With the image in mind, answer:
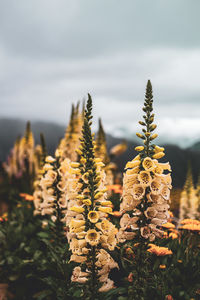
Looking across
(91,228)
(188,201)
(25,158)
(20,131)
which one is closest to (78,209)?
(91,228)

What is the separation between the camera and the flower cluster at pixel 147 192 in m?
2.67

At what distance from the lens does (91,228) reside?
2770 mm

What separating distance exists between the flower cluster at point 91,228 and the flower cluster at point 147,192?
192 millimetres

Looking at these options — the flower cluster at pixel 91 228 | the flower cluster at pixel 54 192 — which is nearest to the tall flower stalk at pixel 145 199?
the flower cluster at pixel 91 228

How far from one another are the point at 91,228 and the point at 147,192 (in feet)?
2.21

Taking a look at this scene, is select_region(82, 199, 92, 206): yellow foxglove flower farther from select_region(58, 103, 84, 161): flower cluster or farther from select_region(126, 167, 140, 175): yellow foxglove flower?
select_region(58, 103, 84, 161): flower cluster

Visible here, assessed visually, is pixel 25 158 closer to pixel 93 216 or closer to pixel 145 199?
pixel 93 216

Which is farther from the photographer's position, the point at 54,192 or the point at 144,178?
the point at 54,192

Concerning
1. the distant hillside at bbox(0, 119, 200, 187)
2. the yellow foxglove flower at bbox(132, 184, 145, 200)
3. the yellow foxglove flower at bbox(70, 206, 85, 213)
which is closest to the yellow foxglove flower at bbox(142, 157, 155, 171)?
the yellow foxglove flower at bbox(132, 184, 145, 200)

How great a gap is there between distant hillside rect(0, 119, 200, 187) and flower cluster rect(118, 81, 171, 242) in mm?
10204

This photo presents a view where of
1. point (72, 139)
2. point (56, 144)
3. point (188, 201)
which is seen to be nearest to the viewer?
point (72, 139)

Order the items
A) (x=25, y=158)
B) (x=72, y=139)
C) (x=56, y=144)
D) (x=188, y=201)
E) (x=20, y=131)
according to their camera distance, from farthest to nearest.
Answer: (x=20, y=131) < (x=56, y=144) < (x=25, y=158) < (x=188, y=201) < (x=72, y=139)

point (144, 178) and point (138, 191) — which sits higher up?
point (144, 178)

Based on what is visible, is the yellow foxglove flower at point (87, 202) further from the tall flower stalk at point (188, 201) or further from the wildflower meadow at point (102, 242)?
the tall flower stalk at point (188, 201)
